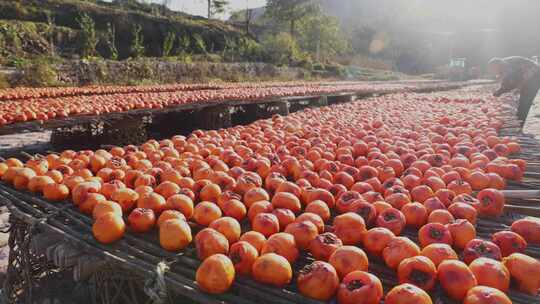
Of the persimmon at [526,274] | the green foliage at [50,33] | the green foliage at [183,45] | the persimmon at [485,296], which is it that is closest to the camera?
the persimmon at [485,296]

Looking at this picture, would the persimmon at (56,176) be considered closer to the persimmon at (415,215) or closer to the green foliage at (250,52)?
the persimmon at (415,215)

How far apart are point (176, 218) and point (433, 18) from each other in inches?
4455

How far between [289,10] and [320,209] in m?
46.4

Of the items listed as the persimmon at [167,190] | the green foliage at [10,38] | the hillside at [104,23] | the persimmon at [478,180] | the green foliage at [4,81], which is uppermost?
the hillside at [104,23]

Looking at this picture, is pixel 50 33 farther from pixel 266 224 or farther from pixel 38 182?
pixel 266 224

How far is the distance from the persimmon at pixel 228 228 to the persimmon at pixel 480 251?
1.30m

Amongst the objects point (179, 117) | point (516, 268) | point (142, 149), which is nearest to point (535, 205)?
point (516, 268)

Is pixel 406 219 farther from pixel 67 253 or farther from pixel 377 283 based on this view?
pixel 67 253

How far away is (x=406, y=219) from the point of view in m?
2.65

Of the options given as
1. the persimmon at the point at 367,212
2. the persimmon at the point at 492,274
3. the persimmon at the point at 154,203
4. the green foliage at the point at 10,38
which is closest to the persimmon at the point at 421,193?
the persimmon at the point at 367,212

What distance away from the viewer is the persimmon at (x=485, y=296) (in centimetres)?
161

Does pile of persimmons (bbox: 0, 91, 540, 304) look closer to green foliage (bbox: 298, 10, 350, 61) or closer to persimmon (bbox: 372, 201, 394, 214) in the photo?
persimmon (bbox: 372, 201, 394, 214)

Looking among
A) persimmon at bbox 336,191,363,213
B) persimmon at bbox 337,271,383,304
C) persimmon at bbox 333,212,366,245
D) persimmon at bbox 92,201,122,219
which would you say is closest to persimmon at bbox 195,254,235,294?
persimmon at bbox 337,271,383,304

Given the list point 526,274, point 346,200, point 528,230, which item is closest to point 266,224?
point 346,200
